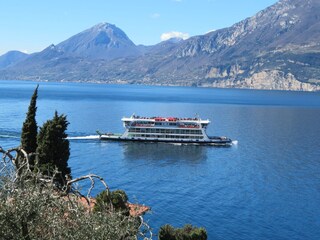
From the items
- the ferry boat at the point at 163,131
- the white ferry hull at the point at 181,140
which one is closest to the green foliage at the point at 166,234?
the white ferry hull at the point at 181,140

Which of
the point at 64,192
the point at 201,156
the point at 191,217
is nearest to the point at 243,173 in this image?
the point at 201,156

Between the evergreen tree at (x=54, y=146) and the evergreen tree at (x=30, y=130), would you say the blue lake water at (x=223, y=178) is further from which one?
the evergreen tree at (x=30, y=130)

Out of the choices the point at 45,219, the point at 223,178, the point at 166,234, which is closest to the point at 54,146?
the point at 166,234

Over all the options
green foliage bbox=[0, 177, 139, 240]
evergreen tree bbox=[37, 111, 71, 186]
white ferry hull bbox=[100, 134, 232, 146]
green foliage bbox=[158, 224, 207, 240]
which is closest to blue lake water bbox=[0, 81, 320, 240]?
green foliage bbox=[158, 224, 207, 240]

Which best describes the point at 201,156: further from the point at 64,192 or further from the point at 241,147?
the point at 64,192

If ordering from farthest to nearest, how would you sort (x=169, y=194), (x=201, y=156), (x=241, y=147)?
(x=241, y=147)
(x=201, y=156)
(x=169, y=194)

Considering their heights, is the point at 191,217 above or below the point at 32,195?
below

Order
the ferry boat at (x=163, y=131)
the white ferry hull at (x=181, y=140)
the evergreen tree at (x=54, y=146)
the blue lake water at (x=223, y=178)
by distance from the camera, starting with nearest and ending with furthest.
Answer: the evergreen tree at (x=54, y=146)
the blue lake water at (x=223, y=178)
the white ferry hull at (x=181, y=140)
the ferry boat at (x=163, y=131)

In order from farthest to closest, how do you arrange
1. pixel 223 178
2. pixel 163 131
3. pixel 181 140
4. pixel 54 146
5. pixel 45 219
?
pixel 163 131 → pixel 181 140 → pixel 223 178 → pixel 54 146 → pixel 45 219

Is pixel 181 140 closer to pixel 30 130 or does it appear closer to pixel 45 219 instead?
pixel 30 130

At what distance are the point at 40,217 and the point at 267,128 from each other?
389ft

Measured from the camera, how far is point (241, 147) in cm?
9406

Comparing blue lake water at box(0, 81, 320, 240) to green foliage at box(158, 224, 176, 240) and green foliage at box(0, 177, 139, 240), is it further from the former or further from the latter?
green foliage at box(0, 177, 139, 240)

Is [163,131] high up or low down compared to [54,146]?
down
